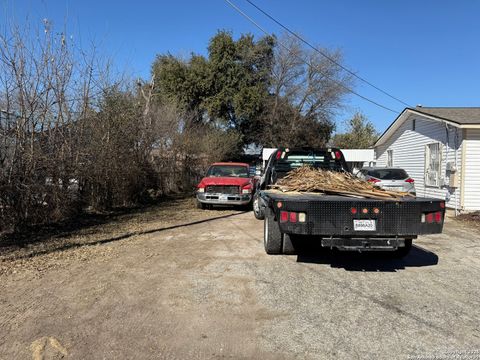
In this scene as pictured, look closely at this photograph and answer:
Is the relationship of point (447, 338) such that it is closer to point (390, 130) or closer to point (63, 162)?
point (63, 162)

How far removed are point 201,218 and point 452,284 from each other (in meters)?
7.29

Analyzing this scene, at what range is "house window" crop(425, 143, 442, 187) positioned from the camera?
49.9ft

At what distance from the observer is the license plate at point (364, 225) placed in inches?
217

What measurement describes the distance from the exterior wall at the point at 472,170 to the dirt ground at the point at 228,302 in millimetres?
6252

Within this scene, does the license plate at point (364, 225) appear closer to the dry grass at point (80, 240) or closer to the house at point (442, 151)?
the dry grass at point (80, 240)

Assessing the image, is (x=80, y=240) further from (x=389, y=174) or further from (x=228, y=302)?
(x=389, y=174)

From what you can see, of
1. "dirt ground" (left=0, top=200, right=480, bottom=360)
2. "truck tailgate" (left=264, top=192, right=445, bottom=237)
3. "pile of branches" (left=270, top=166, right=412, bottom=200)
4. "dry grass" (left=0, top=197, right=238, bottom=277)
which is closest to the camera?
"dirt ground" (left=0, top=200, right=480, bottom=360)

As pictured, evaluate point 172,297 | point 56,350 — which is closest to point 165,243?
point 172,297

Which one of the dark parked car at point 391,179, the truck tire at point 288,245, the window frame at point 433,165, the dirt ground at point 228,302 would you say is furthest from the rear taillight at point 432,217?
the window frame at point 433,165

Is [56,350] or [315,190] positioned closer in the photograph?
[56,350]

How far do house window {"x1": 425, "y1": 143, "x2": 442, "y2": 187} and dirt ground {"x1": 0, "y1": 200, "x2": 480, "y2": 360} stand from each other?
7864 mm

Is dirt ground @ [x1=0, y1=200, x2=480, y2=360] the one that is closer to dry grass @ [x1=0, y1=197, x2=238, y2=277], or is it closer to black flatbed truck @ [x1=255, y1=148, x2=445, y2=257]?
dry grass @ [x1=0, y1=197, x2=238, y2=277]

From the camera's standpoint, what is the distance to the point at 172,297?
493 cm

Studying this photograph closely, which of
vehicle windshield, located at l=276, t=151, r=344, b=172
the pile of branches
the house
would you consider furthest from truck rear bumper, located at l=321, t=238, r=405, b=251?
the house
